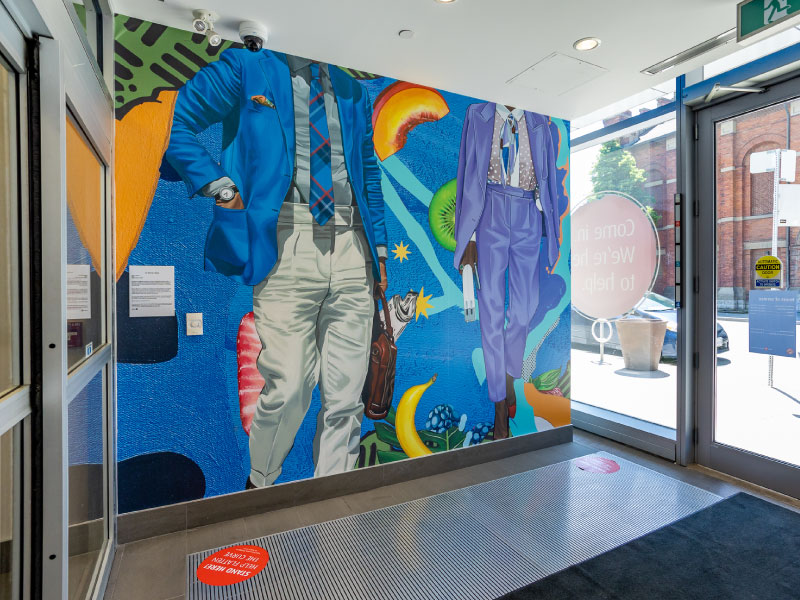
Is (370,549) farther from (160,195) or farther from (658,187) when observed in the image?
(658,187)

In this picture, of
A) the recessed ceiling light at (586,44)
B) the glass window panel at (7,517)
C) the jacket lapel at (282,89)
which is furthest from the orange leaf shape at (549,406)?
the glass window panel at (7,517)

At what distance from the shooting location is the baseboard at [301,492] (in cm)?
242

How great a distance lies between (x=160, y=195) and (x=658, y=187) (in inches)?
134

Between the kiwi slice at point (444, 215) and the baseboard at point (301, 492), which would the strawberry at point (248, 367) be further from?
the kiwi slice at point (444, 215)

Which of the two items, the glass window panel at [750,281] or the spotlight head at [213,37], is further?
the glass window panel at [750,281]

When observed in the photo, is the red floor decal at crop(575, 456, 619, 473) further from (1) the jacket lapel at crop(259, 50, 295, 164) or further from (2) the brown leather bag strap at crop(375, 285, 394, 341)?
(1) the jacket lapel at crop(259, 50, 295, 164)

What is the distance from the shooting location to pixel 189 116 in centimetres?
248

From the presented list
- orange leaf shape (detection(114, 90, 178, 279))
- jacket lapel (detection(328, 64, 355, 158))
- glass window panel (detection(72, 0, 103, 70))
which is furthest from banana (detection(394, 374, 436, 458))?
glass window panel (detection(72, 0, 103, 70))

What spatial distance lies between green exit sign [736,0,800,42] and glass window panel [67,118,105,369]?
9.75 feet

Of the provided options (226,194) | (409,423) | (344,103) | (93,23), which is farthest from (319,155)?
(409,423)

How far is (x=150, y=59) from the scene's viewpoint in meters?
2.39

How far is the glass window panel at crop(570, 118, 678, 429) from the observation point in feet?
11.2

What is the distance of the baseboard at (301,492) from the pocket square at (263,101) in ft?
7.32

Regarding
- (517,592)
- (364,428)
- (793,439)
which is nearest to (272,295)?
(364,428)
